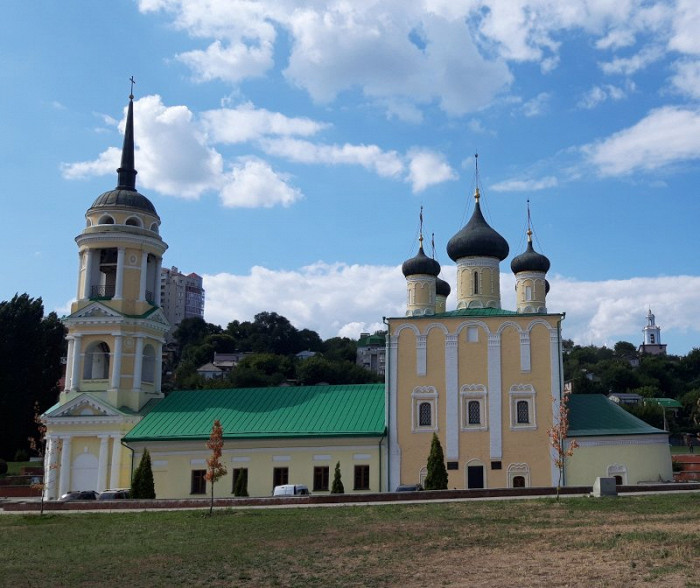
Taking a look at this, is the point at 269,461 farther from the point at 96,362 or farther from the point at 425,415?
the point at 96,362

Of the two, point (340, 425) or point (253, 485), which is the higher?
point (340, 425)

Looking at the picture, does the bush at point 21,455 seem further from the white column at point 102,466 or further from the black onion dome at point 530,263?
the black onion dome at point 530,263

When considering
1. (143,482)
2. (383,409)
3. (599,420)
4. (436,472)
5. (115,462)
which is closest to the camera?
(436,472)

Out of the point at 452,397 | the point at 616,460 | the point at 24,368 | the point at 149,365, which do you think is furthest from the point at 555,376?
the point at 24,368

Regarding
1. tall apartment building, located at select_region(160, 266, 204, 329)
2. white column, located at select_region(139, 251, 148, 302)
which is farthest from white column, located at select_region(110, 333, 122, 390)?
tall apartment building, located at select_region(160, 266, 204, 329)

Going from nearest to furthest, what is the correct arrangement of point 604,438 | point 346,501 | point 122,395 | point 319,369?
point 346,501
point 604,438
point 122,395
point 319,369

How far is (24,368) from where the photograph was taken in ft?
194

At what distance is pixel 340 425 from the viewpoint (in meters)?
36.3

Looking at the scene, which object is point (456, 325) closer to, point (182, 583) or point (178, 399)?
point (178, 399)

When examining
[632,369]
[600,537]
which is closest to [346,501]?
[600,537]

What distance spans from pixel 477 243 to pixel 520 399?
7.65 meters

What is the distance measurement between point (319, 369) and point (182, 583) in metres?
87.2

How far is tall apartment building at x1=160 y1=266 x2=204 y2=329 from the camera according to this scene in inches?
6299

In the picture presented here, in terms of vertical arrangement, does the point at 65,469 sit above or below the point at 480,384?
below
